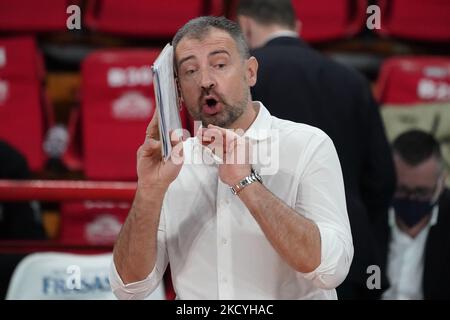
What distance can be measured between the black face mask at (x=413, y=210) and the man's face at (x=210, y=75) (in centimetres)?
109

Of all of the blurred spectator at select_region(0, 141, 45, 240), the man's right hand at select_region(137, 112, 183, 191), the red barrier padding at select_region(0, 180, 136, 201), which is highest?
the man's right hand at select_region(137, 112, 183, 191)

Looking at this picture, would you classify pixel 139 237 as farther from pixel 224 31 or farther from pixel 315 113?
pixel 315 113

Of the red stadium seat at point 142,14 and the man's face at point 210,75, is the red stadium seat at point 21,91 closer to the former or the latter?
the red stadium seat at point 142,14

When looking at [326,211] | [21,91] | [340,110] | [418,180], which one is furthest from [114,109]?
[326,211]

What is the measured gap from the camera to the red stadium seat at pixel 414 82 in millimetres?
2795

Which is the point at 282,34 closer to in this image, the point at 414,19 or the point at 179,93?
the point at 179,93

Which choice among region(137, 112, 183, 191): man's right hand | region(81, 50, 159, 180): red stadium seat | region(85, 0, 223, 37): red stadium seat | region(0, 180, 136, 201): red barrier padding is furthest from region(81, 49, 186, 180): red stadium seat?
region(137, 112, 183, 191): man's right hand

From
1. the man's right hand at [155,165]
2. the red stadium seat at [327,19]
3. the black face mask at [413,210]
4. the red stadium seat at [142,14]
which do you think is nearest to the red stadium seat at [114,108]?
the red stadium seat at [142,14]

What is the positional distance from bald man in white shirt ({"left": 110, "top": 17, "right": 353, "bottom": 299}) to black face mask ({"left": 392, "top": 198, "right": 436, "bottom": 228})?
0.94 m

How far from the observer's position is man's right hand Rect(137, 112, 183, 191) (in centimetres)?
109

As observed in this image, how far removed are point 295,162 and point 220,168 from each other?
0.44 feet

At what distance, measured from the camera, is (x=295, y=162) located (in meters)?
1.17

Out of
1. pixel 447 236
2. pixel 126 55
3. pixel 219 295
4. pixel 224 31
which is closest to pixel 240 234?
pixel 219 295

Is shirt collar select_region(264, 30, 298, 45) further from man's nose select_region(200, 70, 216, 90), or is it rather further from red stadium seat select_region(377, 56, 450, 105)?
red stadium seat select_region(377, 56, 450, 105)
